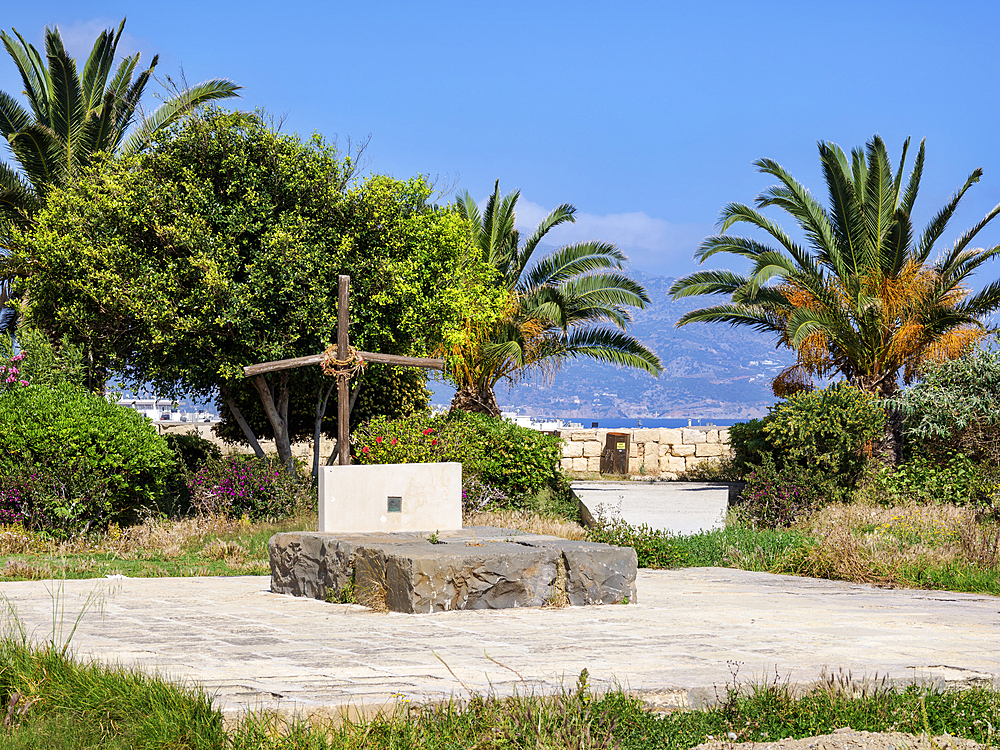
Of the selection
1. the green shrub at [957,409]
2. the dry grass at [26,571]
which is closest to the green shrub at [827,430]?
the green shrub at [957,409]

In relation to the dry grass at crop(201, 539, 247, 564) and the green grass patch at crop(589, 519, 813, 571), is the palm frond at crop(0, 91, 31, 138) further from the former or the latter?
the green grass patch at crop(589, 519, 813, 571)

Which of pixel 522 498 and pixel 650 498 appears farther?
pixel 650 498

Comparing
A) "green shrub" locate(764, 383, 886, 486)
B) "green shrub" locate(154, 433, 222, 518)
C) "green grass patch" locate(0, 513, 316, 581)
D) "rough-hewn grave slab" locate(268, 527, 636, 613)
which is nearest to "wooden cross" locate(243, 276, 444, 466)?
"green grass patch" locate(0, 513, 316, 581)

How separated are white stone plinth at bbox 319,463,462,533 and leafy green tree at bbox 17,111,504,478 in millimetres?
6796

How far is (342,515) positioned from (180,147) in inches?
366

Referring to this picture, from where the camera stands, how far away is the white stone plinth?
364 inches

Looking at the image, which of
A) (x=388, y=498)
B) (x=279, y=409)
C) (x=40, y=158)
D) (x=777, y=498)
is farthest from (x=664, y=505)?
(x=40, y=158)

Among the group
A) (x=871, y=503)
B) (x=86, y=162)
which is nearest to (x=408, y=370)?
(x=86, y=162)

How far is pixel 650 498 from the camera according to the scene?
1909cm

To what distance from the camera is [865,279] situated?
19.4 meters

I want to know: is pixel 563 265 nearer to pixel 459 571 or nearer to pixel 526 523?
pixel 526 523

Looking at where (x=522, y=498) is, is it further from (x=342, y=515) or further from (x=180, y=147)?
(x=180, y=147)

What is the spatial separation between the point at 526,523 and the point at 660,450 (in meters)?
15.4

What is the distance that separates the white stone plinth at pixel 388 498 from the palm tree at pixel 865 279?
10.9 meters
